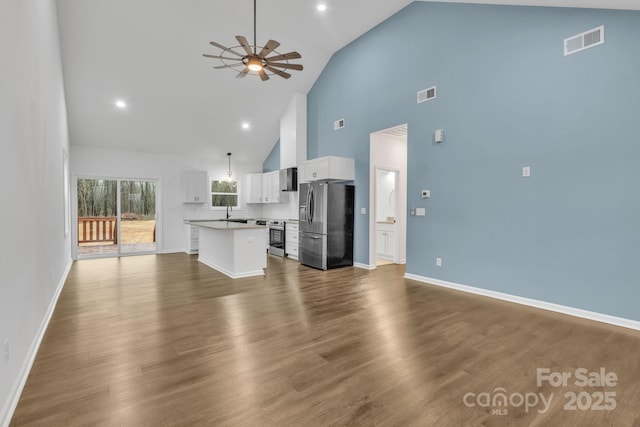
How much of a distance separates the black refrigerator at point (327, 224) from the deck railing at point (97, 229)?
523 centimetres

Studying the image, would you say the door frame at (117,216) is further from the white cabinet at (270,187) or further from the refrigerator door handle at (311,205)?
the refrigerator door handle at (311,205)

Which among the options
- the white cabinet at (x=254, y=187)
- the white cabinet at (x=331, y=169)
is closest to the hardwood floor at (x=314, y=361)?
the white cabinet at (x=331, y=169)

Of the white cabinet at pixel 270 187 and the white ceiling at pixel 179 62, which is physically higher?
the white ceiling at pixel 179 62

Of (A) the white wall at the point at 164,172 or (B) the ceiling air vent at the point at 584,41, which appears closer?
(B) the ceiling air vent at the point at 584,41

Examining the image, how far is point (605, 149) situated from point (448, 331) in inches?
103

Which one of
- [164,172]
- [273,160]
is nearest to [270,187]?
[273,160]

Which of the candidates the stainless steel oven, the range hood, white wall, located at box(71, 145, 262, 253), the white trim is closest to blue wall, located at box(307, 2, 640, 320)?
the white trim

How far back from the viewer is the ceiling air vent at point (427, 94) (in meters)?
5.12

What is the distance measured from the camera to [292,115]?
316 inches

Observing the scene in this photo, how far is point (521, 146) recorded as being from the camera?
13.4 ft

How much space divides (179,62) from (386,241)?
5.81 meters

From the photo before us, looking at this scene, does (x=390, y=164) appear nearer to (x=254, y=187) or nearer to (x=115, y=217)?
(x=254, y=187)

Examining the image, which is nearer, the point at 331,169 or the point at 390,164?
the point at 331,169

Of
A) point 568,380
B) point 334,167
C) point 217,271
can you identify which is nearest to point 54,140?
point 217,271
